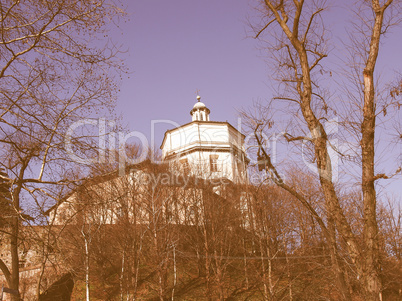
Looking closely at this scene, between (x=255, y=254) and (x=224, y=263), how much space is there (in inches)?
131

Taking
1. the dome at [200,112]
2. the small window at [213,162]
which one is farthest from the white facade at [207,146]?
the dome at [200,112]

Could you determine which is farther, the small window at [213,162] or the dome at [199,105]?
the dome at [199,105]

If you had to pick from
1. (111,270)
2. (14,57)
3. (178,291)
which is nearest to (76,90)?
(14,57)

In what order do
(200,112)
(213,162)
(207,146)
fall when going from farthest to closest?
(200,112) < (207,146) < (213,162)

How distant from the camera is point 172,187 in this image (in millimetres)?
26047

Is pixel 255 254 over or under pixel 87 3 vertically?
under

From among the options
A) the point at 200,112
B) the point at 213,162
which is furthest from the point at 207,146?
the point at 200,112

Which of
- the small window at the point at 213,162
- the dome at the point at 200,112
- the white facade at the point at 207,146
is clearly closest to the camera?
the small window at the point at 213,162

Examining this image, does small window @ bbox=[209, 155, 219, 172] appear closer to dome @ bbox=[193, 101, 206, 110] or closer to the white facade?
the white facade

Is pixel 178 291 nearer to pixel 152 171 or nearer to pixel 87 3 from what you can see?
pixel 152 171

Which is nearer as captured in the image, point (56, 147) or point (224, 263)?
point (56, 147)

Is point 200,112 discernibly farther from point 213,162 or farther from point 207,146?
point 213,162

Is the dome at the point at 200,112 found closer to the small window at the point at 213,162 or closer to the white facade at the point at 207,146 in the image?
the white facade at the point at 207,146

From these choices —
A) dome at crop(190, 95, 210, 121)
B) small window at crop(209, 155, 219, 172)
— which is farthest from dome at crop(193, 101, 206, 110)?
small window at crop(209, 155, 219, 172)
